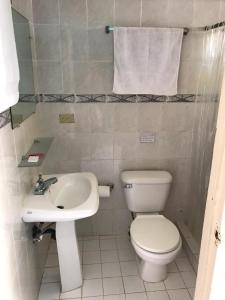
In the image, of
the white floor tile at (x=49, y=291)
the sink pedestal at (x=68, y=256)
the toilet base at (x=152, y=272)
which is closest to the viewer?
the sink pedestal at (x=68, y=256)

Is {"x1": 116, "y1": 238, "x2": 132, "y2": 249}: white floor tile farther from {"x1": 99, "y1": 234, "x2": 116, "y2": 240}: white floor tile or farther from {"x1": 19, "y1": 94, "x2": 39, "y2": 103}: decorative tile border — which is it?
{"x1": 19, "y1": 94, "x2": 39, "y2": 103}: decorative tile border

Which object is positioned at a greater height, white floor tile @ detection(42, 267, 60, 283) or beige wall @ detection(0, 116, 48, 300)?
beige wall @ detection(0, 116, 48, 300)

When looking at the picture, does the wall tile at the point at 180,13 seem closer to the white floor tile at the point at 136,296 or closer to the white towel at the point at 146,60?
the white towel at the point at 146,60

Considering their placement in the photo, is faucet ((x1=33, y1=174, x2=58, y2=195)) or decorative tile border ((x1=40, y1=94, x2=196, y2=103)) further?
decorative tile border ((x1=40, y1=94, x2=196, y2=103))

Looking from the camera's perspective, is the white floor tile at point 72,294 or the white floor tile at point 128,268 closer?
the white floor tile at point 72,294

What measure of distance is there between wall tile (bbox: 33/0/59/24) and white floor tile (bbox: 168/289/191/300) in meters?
2.15

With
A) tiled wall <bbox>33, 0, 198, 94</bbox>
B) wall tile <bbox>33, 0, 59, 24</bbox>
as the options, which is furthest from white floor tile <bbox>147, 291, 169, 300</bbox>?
wall tile <bbox>33, 0, 59, 24</bbox>

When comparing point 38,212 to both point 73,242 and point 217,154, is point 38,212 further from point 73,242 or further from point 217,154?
point 217,154

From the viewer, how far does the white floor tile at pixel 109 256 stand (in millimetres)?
2213

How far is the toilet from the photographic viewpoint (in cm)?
179

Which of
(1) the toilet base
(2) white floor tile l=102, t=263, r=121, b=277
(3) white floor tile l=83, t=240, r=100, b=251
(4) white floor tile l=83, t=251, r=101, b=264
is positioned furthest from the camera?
(3) white floor tile l=83, t=240, r=100, b=251

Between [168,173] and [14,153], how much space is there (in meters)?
1.33

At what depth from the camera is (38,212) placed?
1.52m

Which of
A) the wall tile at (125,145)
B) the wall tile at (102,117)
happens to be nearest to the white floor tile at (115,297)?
the wall tile at (125,145)
